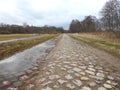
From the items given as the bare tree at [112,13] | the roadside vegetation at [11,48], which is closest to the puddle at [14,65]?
the roadside vegetation at [11,48]

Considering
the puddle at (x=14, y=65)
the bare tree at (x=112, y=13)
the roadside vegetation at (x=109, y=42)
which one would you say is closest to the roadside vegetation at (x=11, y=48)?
the puddle at (x=14, y=65)

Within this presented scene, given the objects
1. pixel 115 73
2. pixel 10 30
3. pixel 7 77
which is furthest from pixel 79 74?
pixel 10 30

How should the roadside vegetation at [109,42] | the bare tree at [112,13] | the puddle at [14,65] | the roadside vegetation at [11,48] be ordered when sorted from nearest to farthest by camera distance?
1. the puddle at [14,65]
2. the roadside vegetation at [11,48]
3. the roadside vegetation at [109,42]
4. the bare tree at [112,13]

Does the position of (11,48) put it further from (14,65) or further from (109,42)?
(109,42)

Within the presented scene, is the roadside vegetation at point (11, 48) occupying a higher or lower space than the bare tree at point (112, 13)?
lower

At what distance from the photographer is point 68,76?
516cm

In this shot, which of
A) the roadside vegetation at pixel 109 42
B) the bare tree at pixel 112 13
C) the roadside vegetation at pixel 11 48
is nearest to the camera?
the roadside vegetation at pixel 11 48

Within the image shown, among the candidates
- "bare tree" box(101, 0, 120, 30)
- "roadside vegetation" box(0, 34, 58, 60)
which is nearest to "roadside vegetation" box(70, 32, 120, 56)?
"bare tree" box(101, 0, 120, 30)

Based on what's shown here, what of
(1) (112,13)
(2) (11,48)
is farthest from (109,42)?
(1) (112,13)

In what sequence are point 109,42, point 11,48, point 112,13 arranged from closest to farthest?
point 11,48, point 109,42, point 112,13

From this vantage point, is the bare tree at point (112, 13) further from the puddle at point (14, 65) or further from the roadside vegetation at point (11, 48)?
the puddle at point (14, 65)

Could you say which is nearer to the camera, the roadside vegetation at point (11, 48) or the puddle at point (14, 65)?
the puddle at point (14, 65)

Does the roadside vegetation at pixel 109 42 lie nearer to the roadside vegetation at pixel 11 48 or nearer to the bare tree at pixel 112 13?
the bare tree at pixel 112 13

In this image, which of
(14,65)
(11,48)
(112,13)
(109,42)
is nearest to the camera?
(14,65)
